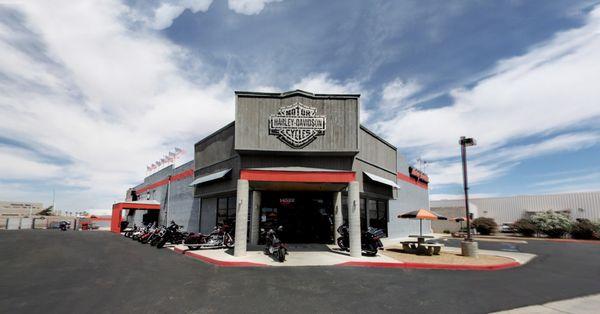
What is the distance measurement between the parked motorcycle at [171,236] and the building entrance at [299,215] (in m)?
5.54

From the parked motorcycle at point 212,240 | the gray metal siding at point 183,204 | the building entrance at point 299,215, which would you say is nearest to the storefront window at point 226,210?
the building entrance at point 299,215

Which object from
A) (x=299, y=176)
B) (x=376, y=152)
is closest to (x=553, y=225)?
(x=376, y=152)

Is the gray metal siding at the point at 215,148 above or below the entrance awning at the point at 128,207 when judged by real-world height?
above

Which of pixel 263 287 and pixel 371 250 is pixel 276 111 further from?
pixel 263 287

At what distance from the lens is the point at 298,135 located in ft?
52.1

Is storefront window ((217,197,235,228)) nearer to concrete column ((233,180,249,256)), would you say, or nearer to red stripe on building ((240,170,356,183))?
concrete column ((233,180,249,256))

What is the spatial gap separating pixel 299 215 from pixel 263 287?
10878 mm

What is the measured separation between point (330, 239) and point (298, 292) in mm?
11423

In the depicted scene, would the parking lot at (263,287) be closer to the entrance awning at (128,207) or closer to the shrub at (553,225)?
the entrance awning at (128,207)

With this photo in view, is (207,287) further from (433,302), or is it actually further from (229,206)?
(229,206)

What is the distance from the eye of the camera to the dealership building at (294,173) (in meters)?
→ 15.6

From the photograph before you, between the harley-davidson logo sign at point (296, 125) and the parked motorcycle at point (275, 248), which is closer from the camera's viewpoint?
the parked motorcycle at point (275, 248)

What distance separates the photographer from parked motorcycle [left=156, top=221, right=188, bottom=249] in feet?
60.9

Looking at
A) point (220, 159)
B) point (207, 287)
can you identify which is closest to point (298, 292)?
point (207, 287)
